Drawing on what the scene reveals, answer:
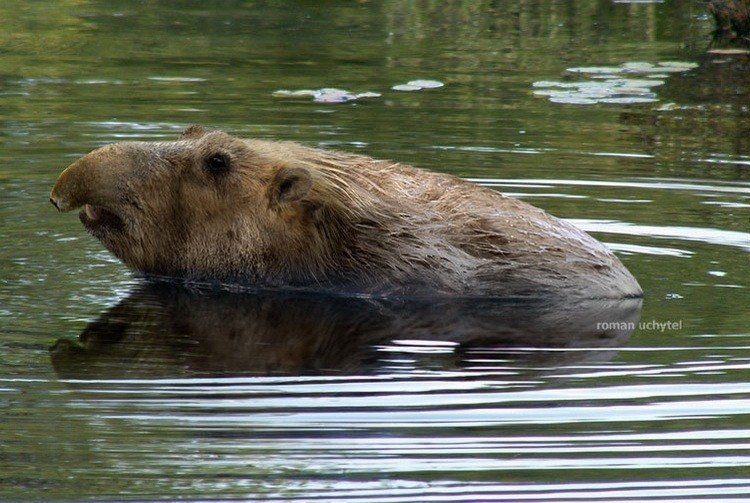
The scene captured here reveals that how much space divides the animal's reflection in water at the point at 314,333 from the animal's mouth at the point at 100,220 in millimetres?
397

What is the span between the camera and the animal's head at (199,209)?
839cm

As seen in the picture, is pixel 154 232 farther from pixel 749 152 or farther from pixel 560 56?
pixel 560 56

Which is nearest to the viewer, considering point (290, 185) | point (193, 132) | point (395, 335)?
point (395, 335)

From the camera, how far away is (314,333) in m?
7.56

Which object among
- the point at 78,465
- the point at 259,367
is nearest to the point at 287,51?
the point at 259,367

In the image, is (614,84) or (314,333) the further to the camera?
(614,84)

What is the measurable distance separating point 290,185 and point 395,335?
1253mm

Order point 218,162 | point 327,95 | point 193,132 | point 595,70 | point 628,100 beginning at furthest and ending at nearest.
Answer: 1. point 595,70
2. point 628,100
3. point 327,95
4. point 193,132
5. point 218,162

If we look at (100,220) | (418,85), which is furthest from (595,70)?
(100,220)

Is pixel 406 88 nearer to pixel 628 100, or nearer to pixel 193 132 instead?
pixel 628 100

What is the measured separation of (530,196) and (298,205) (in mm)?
2605

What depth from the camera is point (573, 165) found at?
11586mm

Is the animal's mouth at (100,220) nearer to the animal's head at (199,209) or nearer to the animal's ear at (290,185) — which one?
the animal's head at (199,209)

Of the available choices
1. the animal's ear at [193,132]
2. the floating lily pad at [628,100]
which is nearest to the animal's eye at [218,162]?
the animal's ear at [193,132]
